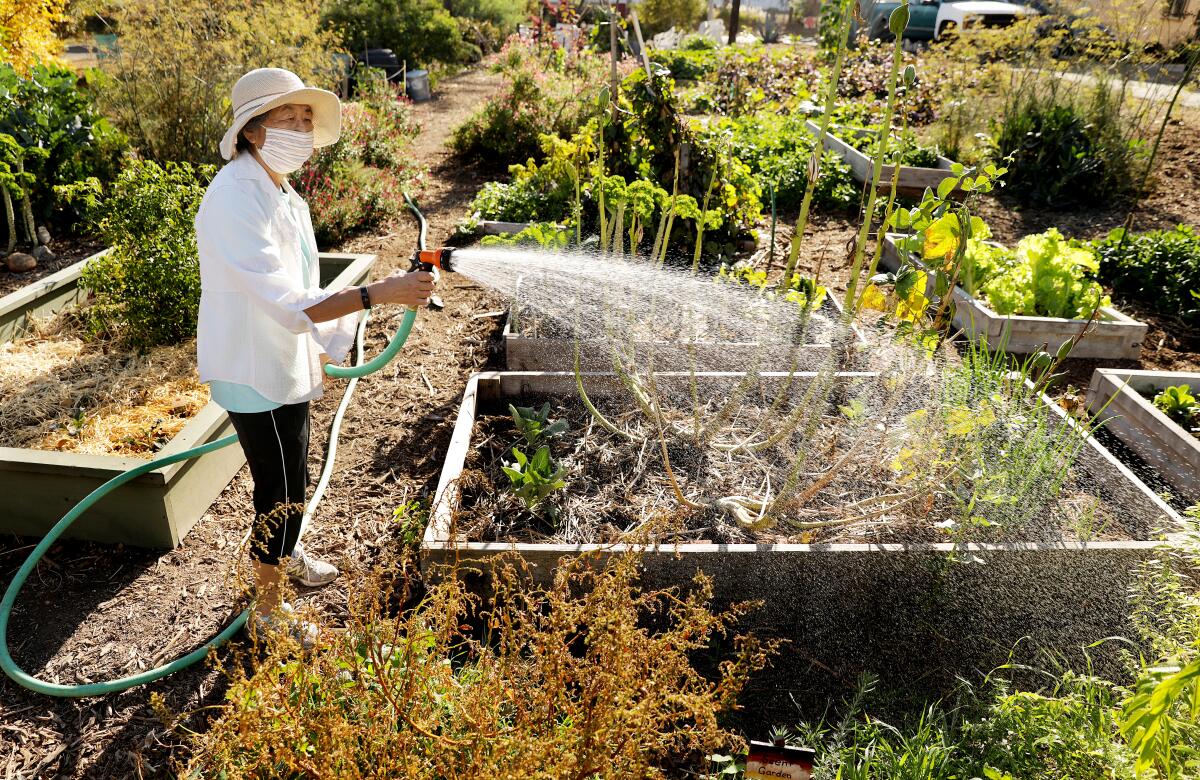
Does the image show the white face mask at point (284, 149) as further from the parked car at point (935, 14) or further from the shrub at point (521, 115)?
the parked car at point (935, 14)

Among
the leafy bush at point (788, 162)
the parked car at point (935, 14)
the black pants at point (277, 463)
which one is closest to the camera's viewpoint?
the black pants at point (277, 463)

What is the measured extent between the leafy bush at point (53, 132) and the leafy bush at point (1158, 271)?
303 inches

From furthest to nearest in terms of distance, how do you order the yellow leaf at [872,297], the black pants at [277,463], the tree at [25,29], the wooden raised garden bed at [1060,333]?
the tree at [25,29] → the wooden raised garden bed at [1060,333] → the yellow leaf at [872,297] → the black pants at [277,463]

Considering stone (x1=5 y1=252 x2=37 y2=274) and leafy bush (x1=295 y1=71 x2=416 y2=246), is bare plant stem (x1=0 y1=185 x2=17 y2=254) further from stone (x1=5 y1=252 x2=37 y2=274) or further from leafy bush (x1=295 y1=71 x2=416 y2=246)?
leafy bush (x1=295 y1=71 x2=416 y2=246)

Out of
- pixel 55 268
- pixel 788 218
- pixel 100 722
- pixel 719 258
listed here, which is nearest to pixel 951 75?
pixel 788 218

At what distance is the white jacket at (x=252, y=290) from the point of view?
216 centimetres

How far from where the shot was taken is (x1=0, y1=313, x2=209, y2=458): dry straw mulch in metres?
3.33

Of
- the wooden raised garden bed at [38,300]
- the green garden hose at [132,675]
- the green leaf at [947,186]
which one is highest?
the green leaf at [947,186]

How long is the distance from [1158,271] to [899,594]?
4.15 m

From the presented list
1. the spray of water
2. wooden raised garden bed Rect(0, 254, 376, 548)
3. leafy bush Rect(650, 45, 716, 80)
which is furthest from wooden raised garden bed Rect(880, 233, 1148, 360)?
leafy bush Rect(650, 45, 716, 80)

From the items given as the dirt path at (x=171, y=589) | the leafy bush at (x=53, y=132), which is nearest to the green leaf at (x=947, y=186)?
the dirt path at (x=171, y=589)

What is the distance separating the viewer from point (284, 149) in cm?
237

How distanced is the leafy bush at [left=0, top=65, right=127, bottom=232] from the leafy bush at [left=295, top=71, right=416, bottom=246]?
1.54 meters

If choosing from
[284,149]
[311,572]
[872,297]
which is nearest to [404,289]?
[284,149]
